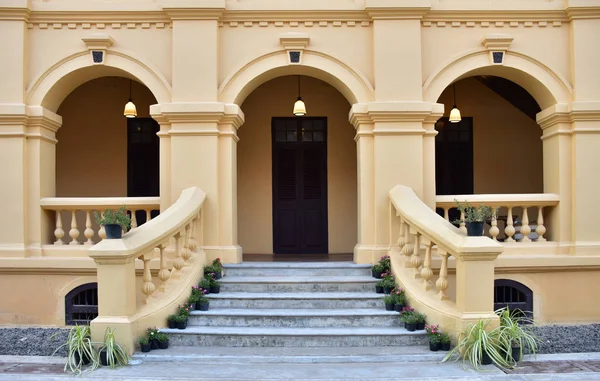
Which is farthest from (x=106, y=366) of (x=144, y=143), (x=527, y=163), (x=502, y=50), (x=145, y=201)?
(x=527, y=163)

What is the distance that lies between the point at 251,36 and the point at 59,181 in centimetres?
533

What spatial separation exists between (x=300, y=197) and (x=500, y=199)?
4170mm

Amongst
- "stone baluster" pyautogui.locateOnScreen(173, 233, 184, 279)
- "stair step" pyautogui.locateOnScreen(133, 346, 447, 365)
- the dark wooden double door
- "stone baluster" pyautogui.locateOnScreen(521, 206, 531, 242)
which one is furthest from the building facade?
the dark wooden double door

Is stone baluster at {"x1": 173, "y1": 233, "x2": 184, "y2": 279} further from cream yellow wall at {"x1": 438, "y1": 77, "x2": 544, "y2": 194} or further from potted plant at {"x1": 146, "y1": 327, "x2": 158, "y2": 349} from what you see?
cream yellow wall at {"x1": 438, "y1": 77, "x2": 544, "y2": 194}

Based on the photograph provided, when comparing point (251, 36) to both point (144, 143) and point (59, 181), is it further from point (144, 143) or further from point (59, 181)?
point (59, 181)

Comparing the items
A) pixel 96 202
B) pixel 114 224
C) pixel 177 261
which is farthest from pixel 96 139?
pixel 114 224

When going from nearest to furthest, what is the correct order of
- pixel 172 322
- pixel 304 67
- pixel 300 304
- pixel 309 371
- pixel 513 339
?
pixel 309 371
pixel 513 339
pixel 172 322
pixel 300 304
pixel 304 67

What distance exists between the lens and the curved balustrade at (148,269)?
6.43 meters

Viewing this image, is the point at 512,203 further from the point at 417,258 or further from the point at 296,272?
the point at 296,272

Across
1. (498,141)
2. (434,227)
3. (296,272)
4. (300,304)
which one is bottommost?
(300,304)

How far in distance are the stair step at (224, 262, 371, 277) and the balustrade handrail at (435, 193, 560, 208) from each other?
164 cm

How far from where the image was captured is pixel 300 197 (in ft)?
37.4

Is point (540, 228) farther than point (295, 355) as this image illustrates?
Yes

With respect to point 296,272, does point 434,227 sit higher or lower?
higher
